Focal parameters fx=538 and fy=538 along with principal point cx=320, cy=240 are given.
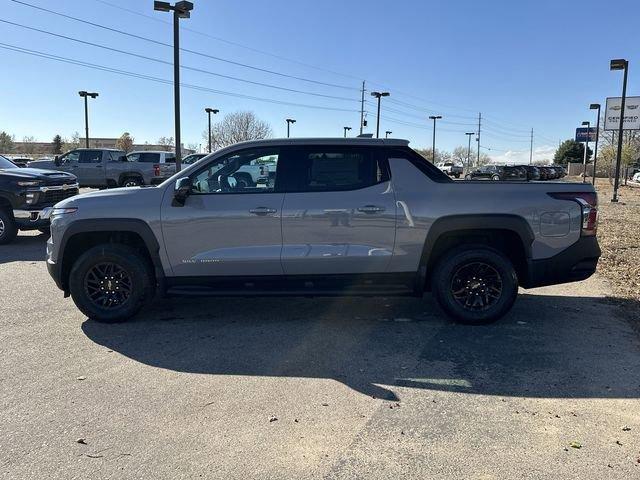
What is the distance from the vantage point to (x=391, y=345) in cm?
501

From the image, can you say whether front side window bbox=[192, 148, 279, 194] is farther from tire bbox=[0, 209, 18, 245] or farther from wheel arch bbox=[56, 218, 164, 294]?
tire bbox=[0, 209, 18, 245]

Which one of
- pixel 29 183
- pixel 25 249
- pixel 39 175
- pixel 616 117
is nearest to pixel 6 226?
pixel 25 249

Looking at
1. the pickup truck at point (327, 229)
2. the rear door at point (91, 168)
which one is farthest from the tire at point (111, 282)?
the rear door at point (91, 168)

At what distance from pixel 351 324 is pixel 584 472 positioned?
2902mm

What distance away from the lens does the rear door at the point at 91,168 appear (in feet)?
69.5

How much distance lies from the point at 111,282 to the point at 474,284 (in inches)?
148

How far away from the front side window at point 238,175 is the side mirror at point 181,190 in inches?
3.7

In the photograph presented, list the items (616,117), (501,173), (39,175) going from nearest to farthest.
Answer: (39,175) → (616,117) → (501,173)

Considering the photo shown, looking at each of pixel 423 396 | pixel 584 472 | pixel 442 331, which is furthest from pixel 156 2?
pixel 584 472

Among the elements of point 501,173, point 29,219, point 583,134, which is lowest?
point 29,219

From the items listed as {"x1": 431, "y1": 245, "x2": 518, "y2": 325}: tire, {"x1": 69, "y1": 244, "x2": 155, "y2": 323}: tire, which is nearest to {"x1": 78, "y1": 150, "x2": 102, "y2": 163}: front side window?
{"x1": 69, "y1": 244, "x2": 155, "y2": 323}: tire

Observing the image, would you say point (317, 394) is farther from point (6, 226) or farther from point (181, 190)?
point (6, 226)

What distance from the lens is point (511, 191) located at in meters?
5.39

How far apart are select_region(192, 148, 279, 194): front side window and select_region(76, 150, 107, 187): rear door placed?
17.6m
